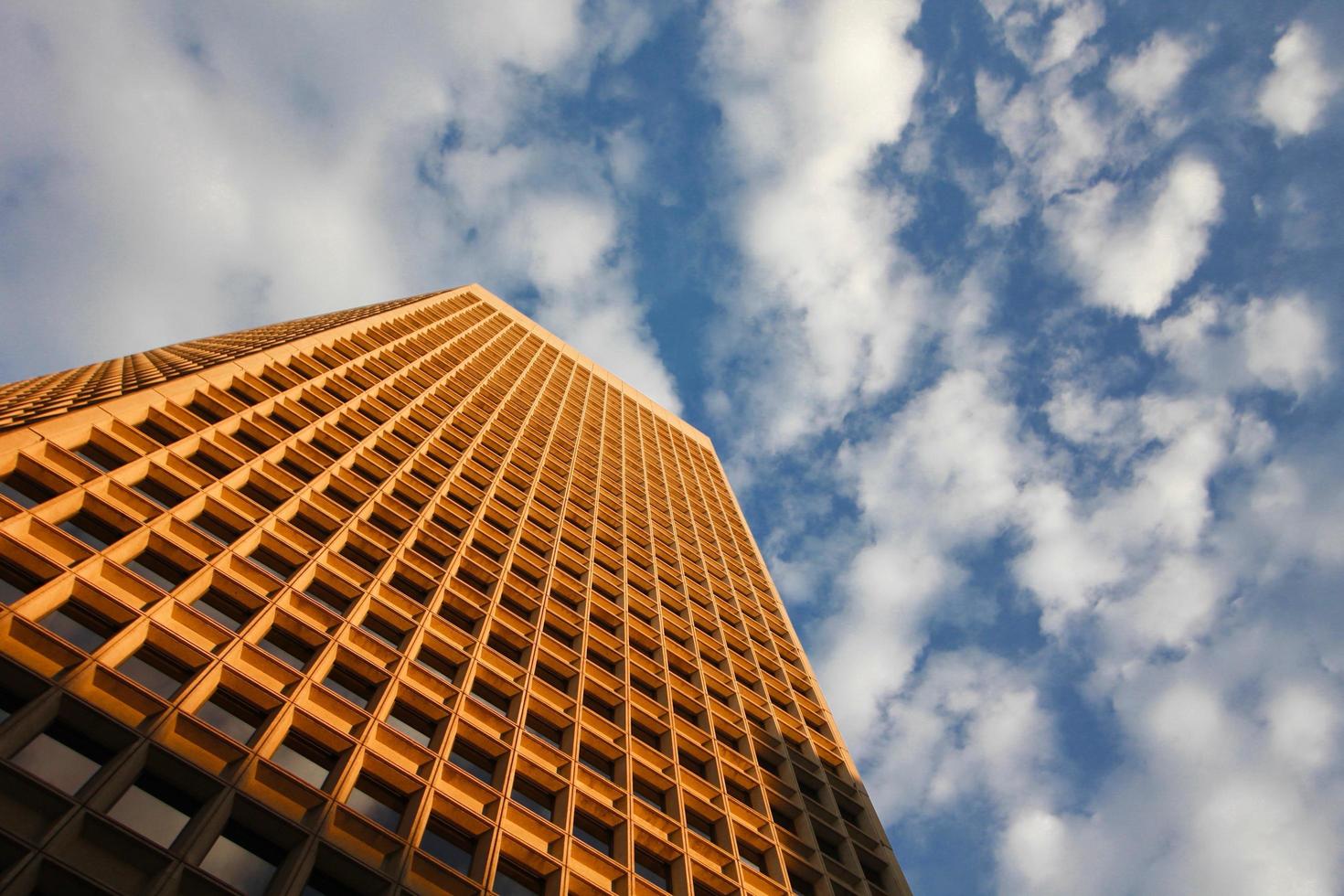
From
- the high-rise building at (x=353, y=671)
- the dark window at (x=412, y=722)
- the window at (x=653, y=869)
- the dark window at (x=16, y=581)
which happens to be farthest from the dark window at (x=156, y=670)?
the window at (x=653, y=869)

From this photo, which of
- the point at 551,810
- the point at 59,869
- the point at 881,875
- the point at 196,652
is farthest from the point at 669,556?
the point at 59,869

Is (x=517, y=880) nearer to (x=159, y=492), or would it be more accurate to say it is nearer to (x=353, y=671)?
(x=353, y=671)

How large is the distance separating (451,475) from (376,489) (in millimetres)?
5427

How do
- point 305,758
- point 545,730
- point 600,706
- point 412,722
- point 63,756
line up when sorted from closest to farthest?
point 63,756
point 305,758
point 412,722
point 545,730
point 600,706

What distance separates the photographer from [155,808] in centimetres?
1472

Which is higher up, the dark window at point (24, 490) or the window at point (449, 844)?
the dark window at point (24, 490)

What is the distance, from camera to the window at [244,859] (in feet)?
47.4

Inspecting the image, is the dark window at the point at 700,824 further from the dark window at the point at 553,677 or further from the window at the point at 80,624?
the window at the point at 80,624

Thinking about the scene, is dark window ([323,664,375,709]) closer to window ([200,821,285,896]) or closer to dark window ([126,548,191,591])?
dark window ([126,548,191,591])

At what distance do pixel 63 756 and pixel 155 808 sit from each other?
1.70m

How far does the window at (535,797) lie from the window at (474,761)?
0.72 metres

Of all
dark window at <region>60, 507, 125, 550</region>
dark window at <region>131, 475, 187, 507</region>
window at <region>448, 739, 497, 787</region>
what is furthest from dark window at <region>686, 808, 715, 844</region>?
dark window at <region>60, 507, 125, 550</region>

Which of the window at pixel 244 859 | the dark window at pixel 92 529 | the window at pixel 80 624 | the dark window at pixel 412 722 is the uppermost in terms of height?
the dark window at pixel 92 529

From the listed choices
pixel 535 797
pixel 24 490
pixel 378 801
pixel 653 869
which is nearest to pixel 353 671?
pixel 378 801
